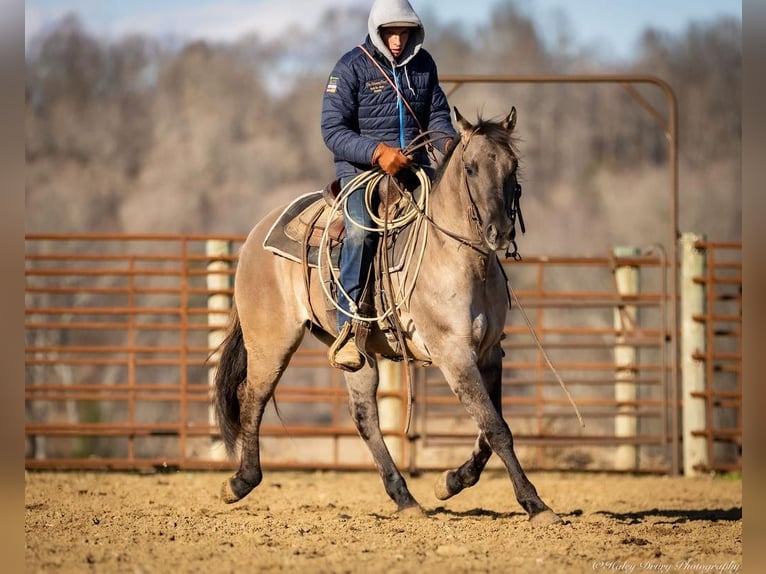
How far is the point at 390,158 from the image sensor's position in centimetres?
632

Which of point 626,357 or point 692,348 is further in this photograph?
point 626,357

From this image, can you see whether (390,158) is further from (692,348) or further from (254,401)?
(692,348)

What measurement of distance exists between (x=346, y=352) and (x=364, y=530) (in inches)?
40.7

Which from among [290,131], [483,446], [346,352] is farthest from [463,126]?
[290,131]

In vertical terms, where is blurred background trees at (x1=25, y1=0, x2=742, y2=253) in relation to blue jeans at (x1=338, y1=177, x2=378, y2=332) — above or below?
above

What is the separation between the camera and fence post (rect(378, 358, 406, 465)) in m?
10.8

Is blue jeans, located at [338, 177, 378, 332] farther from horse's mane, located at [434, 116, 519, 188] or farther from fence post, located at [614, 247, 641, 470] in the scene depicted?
fence post, located at [614, 247, 641, 470]

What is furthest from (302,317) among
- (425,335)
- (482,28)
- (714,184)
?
(482,28)

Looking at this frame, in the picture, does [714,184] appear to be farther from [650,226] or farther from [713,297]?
[713,297]

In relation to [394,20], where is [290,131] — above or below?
above

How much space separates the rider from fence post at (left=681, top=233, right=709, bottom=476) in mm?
4688

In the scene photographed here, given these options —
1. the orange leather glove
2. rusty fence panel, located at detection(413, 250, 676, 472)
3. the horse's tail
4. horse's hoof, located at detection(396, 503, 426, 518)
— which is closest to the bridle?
the orange leather glove

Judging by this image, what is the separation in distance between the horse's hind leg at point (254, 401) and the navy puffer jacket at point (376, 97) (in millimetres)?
1394

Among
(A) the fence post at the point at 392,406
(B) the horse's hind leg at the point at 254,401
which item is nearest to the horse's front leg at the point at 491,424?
(B) the horse's hind leg at the point at 254,401
